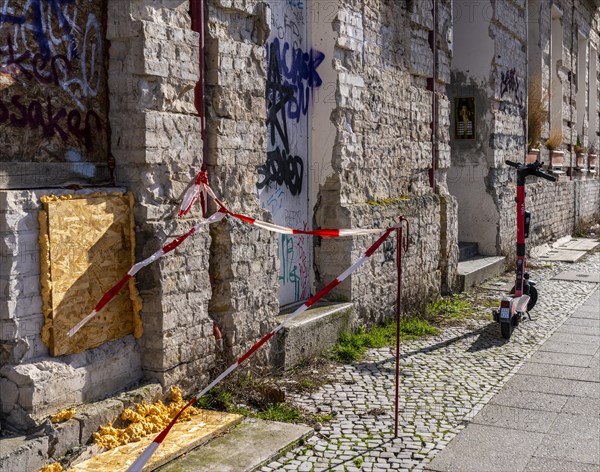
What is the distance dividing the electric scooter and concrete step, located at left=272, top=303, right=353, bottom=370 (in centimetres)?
155

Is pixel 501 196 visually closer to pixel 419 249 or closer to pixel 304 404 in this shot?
pixel 419 249

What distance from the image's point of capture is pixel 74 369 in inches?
177

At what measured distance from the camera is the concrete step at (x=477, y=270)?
10.4 m

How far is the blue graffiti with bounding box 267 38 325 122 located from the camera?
7023 mm

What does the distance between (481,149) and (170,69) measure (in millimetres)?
8213

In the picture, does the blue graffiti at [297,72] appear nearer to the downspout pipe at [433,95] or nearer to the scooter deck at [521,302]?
the downspout pipe at [433,95]

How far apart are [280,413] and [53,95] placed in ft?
8.15

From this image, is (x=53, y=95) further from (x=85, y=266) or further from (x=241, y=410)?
(x=241, y=410)

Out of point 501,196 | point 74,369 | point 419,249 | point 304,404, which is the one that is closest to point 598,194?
point 501,196

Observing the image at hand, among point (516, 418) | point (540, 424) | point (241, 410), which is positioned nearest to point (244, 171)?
point (241, 410)

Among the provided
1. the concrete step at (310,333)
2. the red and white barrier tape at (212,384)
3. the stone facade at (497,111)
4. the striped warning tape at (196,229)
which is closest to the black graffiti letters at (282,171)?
the concrete step at (310,333)

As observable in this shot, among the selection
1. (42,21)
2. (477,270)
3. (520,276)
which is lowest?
(477,270)

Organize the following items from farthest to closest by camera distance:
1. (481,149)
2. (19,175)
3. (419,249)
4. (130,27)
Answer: (481,149), (419,249), (130,27), (19,175)

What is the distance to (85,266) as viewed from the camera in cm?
465
